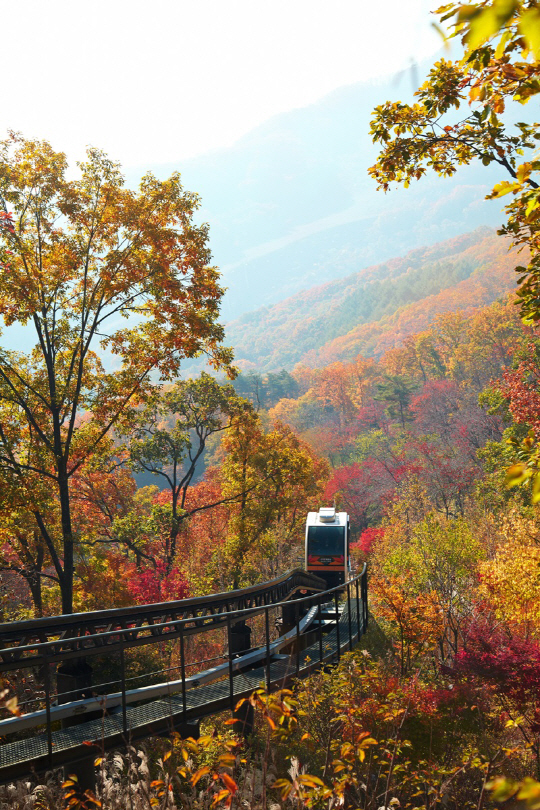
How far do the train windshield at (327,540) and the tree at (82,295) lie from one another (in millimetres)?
9566

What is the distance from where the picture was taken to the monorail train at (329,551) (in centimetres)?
2072

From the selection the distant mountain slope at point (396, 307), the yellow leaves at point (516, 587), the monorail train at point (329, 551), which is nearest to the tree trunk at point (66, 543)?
the monorail train at point (329, 551)

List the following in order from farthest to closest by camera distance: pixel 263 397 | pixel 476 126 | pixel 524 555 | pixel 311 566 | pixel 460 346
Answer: pixel 263 397, pixel 460 346, pixel 311 566, pixel 524 555, pixel 476 126

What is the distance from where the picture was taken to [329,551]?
20.8 metres

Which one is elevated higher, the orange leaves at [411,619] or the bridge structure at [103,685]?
the bridge structure at [103,685]

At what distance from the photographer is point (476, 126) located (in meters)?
5.86

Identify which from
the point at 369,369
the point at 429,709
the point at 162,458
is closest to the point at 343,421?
the point at 369,369

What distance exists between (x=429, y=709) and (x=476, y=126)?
9.05 metres

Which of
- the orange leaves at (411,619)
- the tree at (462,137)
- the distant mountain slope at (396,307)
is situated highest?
the distant mountain slope at (396,307)

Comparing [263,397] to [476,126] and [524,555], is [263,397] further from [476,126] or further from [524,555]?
[476,126]

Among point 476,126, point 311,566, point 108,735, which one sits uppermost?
point 476,126

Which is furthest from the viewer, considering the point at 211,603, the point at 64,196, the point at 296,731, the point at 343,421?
the point at 343,421

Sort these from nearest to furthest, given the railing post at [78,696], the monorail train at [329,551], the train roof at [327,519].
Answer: the railing post at [78,696]
the monorail train at [329,551]
the train roof at [327,519]

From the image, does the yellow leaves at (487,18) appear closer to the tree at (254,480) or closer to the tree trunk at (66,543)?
the tree trunk at (66,543)
